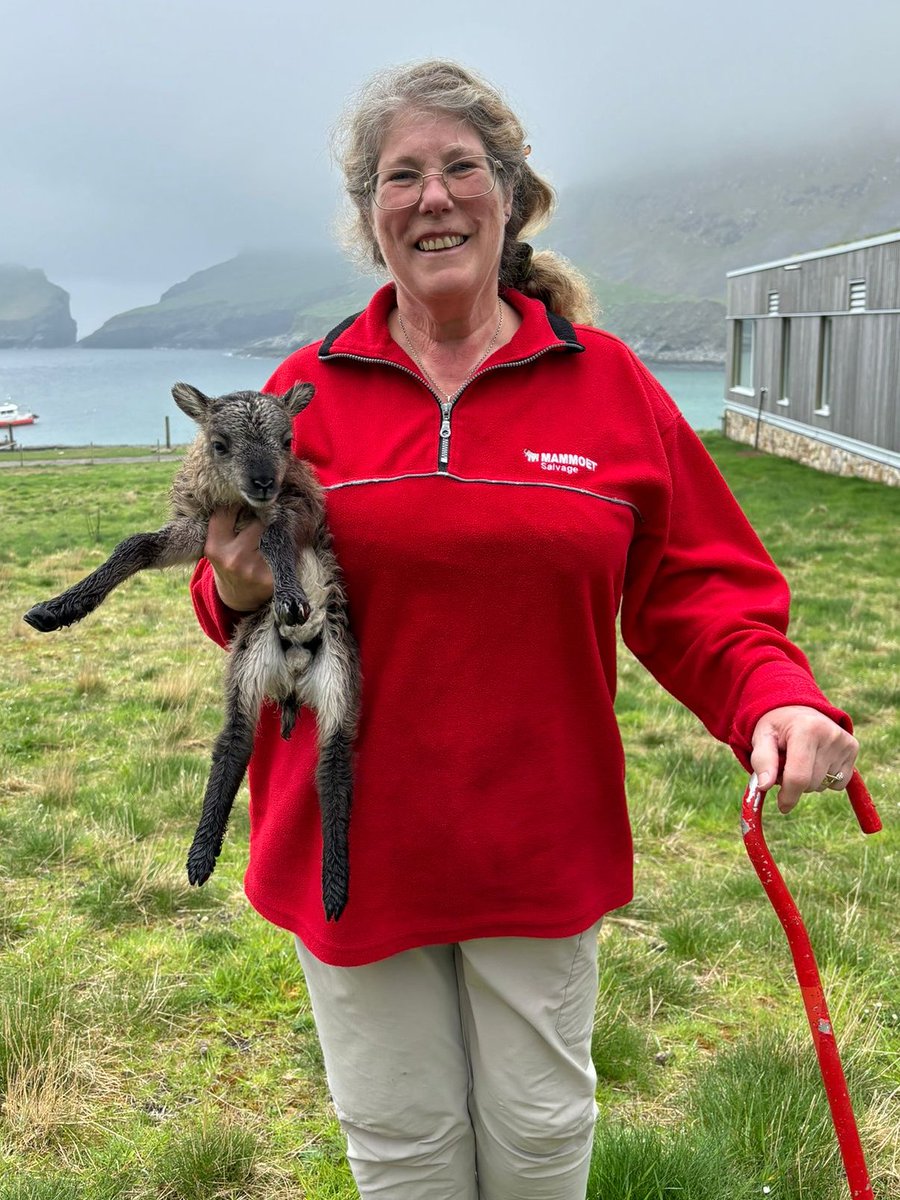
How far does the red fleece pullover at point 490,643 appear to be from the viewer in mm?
2717

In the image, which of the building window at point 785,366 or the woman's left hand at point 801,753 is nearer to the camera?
the woman's left hand at point 801,753

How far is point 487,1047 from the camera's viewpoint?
283cm

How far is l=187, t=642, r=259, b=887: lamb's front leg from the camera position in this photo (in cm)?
309

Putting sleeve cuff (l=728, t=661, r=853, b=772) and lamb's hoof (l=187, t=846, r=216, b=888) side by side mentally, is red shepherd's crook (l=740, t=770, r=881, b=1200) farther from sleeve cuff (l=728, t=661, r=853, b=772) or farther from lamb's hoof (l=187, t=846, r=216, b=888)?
lamb's hoof (l=187, t=846, r=216, b=888)

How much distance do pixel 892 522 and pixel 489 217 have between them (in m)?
18.5

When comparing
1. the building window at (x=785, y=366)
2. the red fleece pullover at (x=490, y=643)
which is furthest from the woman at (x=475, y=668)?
the building window at (x=785, y=366)

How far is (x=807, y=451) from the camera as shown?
29.3 metres

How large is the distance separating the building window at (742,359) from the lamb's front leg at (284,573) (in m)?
35.4

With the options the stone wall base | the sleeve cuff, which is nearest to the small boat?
the stone wall base

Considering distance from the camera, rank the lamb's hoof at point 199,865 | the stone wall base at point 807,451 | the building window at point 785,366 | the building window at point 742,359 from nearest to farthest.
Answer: the lamb's hoof at point 199,865
the stone wall base at point 807,451
the building window at point 785,366
the building window at point 742,359

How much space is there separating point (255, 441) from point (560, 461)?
990mm

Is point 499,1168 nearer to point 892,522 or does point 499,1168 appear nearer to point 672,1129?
point 672,1129

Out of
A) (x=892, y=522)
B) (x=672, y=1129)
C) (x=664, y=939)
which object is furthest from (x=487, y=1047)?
(x=892, y=522)

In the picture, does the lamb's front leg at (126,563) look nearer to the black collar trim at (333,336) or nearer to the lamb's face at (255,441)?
the lamb's face at (255,441)
